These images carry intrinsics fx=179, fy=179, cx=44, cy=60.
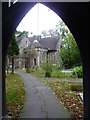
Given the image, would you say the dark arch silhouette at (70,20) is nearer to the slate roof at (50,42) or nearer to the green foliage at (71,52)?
the green foliage at (71,52)

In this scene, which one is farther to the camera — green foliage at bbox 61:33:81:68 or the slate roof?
the slate roof

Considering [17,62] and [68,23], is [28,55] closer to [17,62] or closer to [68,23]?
[17,62]

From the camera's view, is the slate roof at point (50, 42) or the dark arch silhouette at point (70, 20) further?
the slate roof at point (50, 42)

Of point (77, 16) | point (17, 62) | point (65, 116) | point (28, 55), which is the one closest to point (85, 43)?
point (77, 16)

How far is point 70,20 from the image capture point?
4.20 m

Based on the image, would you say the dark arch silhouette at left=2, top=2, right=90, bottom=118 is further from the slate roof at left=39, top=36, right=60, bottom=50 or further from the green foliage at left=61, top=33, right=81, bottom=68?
the slate roof at left=39, top=36, right=60, bottom=50

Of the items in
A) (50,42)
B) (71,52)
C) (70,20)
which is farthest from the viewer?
(50,42)

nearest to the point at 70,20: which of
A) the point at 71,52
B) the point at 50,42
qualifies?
the point at 71,52

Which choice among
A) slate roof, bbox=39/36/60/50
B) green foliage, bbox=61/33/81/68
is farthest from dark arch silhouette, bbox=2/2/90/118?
slate roof, bbox=39/36/60/50

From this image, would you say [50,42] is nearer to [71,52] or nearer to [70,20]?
[71,52]

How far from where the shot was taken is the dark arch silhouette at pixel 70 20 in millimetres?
3740

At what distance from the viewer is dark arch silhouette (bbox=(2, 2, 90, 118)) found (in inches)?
147

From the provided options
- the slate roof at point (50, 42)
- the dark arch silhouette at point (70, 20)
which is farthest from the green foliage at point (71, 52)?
the dark arch silhouette at point (70, 20)

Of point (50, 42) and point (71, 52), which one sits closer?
point (71, 52)
